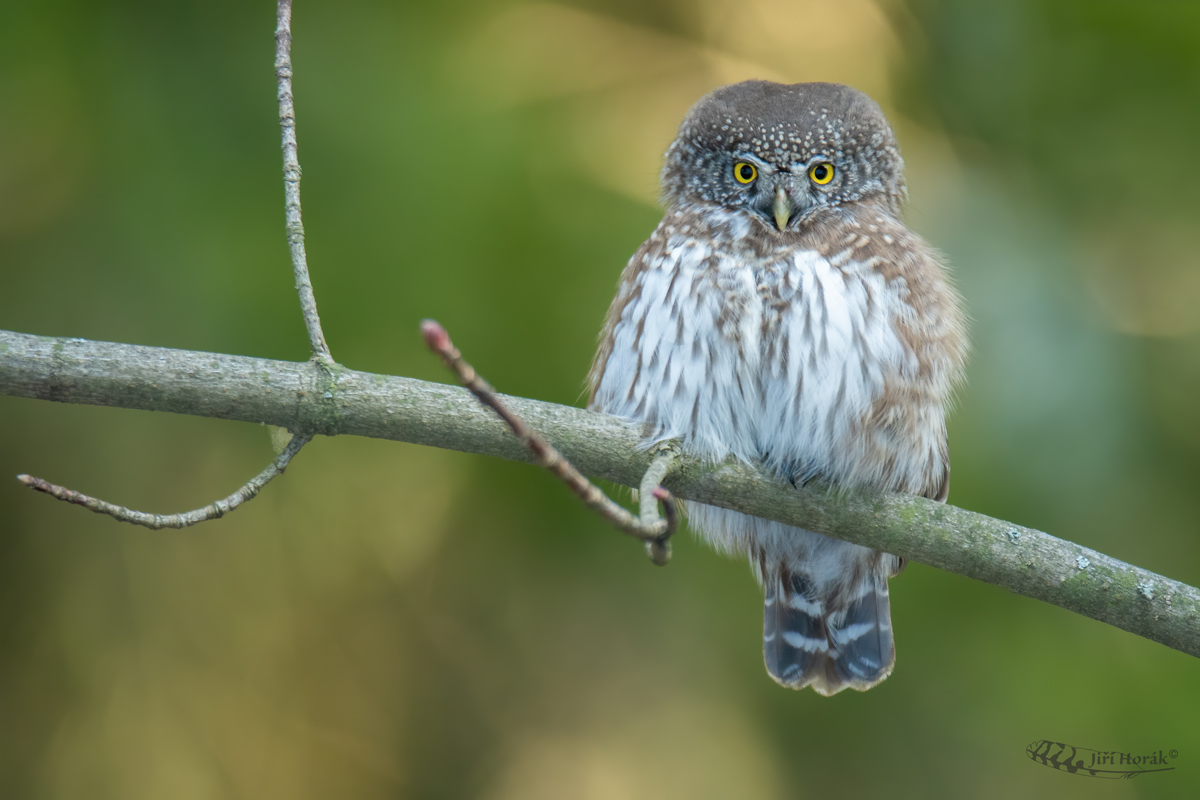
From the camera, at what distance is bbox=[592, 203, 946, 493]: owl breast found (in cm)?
247

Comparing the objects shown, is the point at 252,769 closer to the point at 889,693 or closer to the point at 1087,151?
the point at 889,693

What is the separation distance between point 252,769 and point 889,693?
7.91 feet

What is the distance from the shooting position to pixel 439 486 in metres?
3.78

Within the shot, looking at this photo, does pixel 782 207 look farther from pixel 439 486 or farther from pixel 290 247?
pixel 439 486

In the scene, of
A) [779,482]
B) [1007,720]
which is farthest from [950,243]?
[779,482]

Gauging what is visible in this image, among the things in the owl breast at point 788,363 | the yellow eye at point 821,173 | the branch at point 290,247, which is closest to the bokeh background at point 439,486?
the owl breast at point 788,363

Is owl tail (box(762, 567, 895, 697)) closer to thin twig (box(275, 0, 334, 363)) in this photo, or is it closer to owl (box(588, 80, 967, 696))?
owl (box(588, 80, 967, 696))

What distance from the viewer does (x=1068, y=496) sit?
3.85 meters

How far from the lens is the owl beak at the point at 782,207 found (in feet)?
8.70

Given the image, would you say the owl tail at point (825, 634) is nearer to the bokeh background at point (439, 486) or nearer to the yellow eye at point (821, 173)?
the bokeh background at point (439, 486)

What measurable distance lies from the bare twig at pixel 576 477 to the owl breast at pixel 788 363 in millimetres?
592

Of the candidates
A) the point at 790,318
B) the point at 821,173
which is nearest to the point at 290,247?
the point at 790,318

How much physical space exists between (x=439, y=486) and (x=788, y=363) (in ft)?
5.64

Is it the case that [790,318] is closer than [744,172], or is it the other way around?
[790,318]
